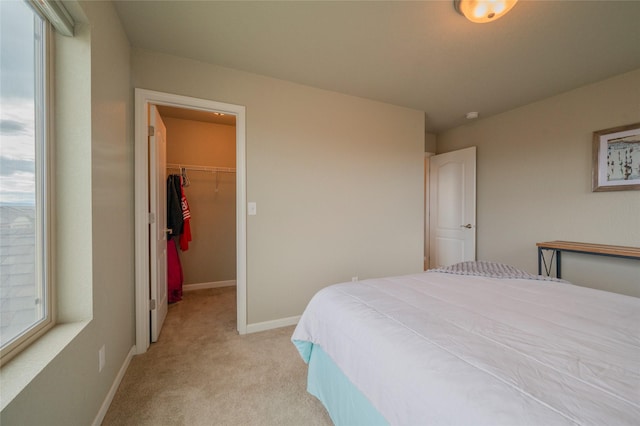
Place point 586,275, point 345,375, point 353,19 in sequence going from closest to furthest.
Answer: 1. point 345,375
2. point 353,19
3. point 586,275

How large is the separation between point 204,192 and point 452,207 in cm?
369

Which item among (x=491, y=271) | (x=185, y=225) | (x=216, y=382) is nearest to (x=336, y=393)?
(x=216, y=382)

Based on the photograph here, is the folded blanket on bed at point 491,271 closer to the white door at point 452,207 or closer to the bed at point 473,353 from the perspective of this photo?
the bed at point 473,353

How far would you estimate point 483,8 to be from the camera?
1473 mm

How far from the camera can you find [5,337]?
89 cm

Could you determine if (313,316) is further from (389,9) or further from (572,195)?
(572,195)

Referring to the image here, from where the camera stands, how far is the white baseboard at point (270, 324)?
2.38 meters

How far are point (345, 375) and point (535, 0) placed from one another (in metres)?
2.34

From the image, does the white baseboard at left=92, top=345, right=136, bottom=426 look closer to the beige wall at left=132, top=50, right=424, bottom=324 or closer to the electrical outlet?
the electrical outlet

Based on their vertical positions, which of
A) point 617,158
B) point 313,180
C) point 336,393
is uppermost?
point 617,158

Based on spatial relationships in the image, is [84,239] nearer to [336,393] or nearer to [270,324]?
[336,393]

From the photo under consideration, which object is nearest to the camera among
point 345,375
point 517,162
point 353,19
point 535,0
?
point 345,375

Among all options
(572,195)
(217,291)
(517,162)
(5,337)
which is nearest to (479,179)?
(517,162)

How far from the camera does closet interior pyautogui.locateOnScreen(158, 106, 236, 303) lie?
3523mm
